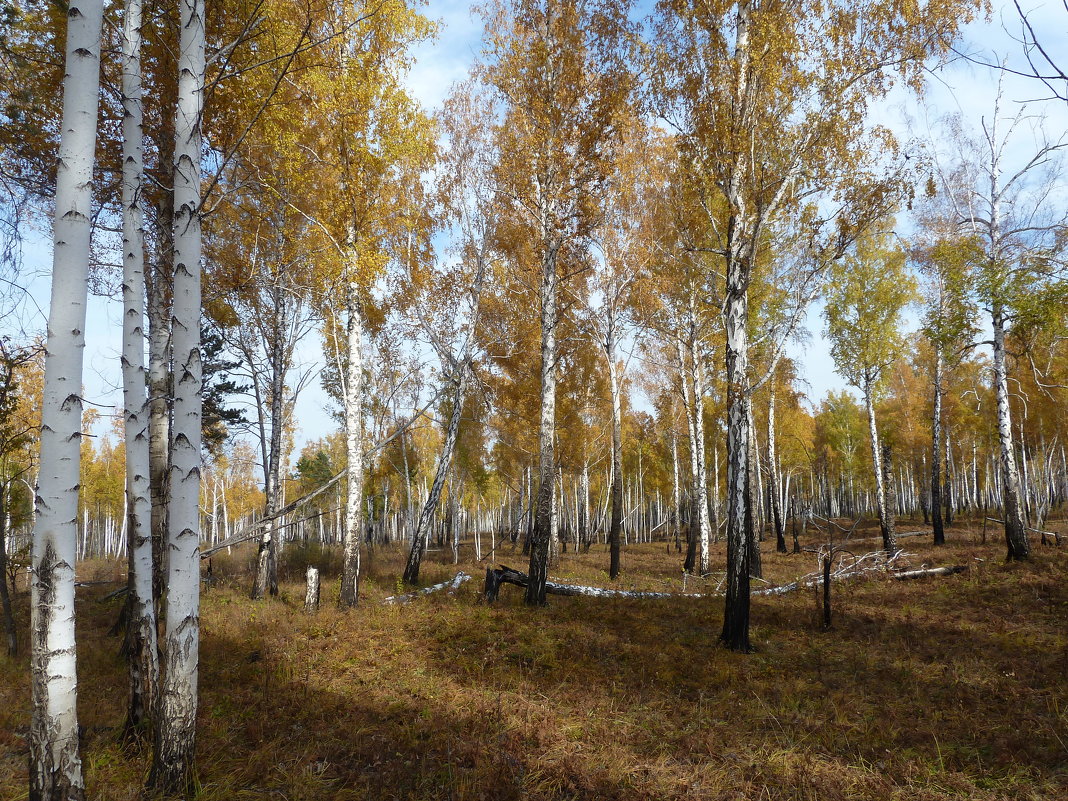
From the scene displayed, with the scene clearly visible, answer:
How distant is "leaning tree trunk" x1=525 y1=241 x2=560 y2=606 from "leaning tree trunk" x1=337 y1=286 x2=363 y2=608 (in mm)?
3429

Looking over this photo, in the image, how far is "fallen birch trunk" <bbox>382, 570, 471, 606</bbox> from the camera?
1044 cm

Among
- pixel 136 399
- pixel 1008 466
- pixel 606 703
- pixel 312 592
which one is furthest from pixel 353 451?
pixel 1008 466

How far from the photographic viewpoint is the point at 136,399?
420 cm

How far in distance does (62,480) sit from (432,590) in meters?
9.72

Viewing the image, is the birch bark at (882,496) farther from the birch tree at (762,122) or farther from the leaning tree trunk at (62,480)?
the leaning tree trunk at (62,480)

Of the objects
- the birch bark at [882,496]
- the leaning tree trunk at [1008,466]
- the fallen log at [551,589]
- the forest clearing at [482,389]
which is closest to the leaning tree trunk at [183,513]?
the forest clearing at [482,389]

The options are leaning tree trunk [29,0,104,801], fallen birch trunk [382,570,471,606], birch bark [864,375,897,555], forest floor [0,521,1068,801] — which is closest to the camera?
leaning tree trunk [29,0,104,801]

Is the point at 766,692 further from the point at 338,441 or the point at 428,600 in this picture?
the point at 338,441

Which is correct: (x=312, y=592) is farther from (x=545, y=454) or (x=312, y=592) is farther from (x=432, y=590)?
(x=545, y=454)

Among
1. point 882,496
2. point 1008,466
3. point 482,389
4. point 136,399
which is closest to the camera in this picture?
point 136,399

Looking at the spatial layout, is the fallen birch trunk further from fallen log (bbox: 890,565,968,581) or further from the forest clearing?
fallen log (bbox: 890,565,968,581)

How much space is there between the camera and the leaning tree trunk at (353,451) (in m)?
9.37

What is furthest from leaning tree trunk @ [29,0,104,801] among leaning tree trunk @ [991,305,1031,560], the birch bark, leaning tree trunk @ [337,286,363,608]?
the birch bark

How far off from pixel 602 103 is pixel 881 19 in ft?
16.0
